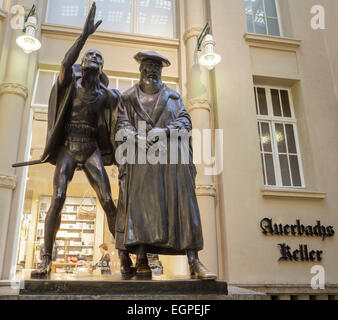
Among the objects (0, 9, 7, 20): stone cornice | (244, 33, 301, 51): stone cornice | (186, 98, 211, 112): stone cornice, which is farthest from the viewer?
(244, 33, 301, 51): stone cornice

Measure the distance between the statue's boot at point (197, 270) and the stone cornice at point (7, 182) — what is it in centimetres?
463

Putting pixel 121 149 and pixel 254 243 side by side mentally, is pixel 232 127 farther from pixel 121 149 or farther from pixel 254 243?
pixel 121 149

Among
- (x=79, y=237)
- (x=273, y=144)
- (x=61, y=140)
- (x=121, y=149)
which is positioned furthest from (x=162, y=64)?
(x=79, y=237)

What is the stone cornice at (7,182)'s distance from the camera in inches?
247

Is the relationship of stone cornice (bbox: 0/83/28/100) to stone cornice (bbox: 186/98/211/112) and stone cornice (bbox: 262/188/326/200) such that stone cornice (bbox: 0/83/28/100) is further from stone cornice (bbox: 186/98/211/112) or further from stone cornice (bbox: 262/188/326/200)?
stone cornice (bbox: 262/188/326/200)

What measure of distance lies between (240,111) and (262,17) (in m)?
3.47

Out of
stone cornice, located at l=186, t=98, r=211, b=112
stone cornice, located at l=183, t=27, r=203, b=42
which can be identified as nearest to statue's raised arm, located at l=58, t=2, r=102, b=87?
stone cornice, located at l=186, t=98, r=211, b=112

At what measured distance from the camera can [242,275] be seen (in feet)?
21.8

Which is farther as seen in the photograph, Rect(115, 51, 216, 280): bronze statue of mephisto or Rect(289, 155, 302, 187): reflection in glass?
Rect(289, 155, 302, 187): reflection in glass

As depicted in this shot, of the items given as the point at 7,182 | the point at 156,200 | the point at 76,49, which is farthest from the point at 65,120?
the point at 7,182

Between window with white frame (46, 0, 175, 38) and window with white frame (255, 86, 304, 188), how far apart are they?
9.71ft

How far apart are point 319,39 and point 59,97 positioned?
7.76m

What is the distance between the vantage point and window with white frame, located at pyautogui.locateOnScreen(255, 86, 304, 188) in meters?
7.96

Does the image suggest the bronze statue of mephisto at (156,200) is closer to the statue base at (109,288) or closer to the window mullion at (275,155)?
the statue base at (109,288)
